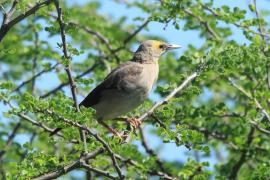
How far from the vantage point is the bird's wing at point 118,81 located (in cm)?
739

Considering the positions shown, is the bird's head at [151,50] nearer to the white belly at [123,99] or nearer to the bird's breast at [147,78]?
the bird's breast at [147,78]

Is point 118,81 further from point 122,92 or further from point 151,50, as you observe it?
point 151,50

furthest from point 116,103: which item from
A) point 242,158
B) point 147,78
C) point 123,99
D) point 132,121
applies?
point 242,158

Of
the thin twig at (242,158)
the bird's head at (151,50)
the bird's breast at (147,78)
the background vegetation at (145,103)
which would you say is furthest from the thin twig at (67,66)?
the thin twig at (242,158)

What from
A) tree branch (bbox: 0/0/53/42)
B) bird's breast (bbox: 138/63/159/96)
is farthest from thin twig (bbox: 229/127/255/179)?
tree branch (bbox: 0/0/53/42)

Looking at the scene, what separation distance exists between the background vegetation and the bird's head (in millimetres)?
296

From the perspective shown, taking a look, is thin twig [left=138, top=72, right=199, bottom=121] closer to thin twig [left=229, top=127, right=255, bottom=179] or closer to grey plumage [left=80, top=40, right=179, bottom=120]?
grey plumage [left=80, top=40, right=179, bottom=120]

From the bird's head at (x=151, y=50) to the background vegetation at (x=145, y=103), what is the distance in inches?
11.6

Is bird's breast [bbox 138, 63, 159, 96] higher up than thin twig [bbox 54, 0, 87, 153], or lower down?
higher up

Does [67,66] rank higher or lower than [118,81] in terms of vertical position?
lower

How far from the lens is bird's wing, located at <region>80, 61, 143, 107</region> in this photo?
7.39m

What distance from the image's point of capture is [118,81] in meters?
7.46

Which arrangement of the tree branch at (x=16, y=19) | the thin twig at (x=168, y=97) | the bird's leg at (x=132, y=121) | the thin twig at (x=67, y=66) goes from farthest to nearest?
1. the bird's leg at (x=132, y=121)
2. the thin twig at (x=168, y=97)
3. the thin twig at (x=67, y=66)
4. the tree branch at (x=16, y=19)

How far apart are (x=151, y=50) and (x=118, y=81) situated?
42.8 inches
